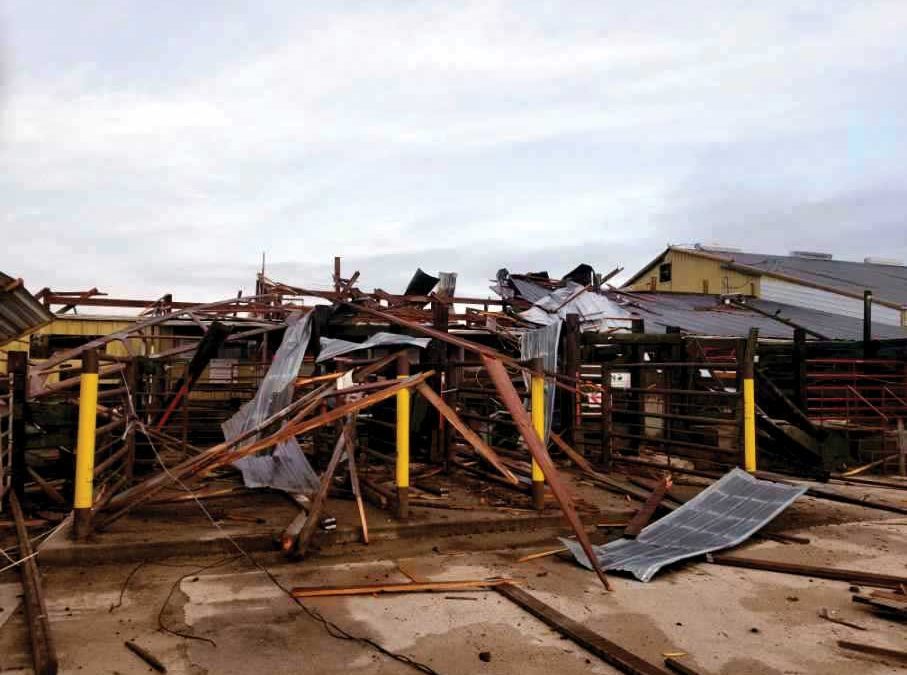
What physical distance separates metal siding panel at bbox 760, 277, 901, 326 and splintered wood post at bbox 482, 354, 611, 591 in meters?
25.8

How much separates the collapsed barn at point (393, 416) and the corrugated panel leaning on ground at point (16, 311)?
0.6 inches

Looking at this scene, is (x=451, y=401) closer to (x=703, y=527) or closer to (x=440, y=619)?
(x=703, y=527)

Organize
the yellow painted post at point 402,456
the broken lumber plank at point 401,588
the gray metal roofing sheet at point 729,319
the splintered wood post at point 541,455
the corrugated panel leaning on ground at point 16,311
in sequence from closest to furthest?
the corrugated panel leaning on ground at point 16,311 → the broken lumber plank at point 401,588 → the splintered wood post at point 541,455 → the yellow painted post at point 402,456 → the gray metal roofing sheet at point 729,319

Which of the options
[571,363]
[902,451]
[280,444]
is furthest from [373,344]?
[902,451]

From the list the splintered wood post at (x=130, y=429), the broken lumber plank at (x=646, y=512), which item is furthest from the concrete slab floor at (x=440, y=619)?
the splintered wood post at (x=130, y=429)

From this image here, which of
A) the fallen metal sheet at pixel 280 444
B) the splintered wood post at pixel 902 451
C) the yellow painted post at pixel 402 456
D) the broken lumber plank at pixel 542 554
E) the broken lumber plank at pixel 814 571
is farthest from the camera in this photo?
the splintered wood post at pixel 902 451

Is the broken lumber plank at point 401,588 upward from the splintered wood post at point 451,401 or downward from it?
downward

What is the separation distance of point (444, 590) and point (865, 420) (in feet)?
42.2

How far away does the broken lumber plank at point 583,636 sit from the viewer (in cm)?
356

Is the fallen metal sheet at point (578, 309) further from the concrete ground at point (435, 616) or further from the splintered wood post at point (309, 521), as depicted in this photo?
the concrete ground at point (435, 616)

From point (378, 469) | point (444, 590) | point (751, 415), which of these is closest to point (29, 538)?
point (444, 590)

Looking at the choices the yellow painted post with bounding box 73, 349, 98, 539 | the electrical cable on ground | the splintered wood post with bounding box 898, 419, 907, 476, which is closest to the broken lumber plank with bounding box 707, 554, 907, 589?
the electrical cable on ground

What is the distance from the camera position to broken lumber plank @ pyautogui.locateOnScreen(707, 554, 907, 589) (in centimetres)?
504

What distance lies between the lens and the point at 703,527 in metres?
6.27
